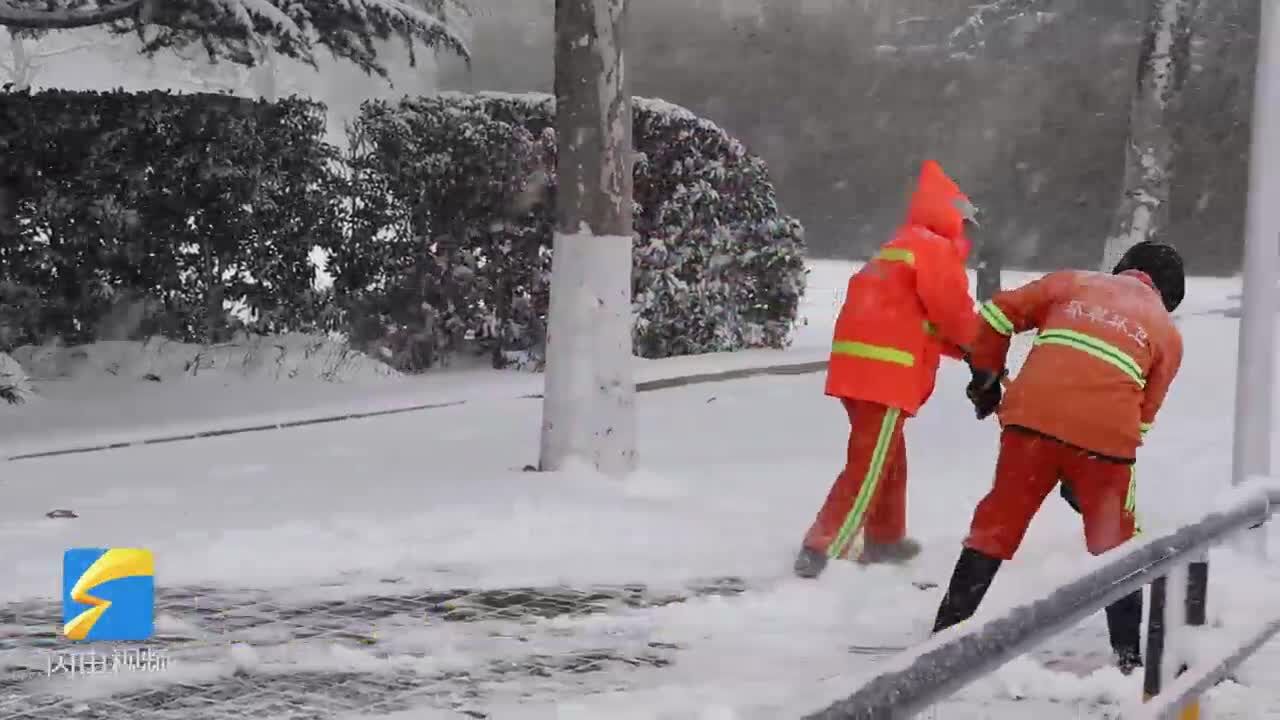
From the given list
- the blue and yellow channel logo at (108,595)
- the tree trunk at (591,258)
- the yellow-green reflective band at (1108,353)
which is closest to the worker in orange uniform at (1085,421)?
the yellow-green reflective band at (1108,353)

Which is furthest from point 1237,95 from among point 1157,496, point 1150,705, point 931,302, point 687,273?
point 1150,705

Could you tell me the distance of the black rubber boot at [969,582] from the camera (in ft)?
17.9

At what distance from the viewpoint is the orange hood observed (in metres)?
6.82

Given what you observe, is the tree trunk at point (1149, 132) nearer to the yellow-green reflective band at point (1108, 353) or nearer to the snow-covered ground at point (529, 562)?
the snow-covered ground at point (529, 562)

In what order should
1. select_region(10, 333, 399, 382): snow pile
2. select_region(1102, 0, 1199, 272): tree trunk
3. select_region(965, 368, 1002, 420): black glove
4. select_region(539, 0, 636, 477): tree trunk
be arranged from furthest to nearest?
1. select_region(1102, 0, 1199, 272): tree trunk
2. select_region(10, 333, 399, 382): snow pile
3. select_region(539, 0, 636, 477): tree trunk
4. select_region(965, 368, 1002, 420): black glove

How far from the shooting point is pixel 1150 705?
3633 mm

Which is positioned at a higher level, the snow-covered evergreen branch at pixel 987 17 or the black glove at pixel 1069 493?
the snow-covered evergreen branch at pixel 987 17

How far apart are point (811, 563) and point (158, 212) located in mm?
8549

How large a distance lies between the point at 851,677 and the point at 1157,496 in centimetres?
752

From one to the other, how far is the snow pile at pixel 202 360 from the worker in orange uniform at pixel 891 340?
782 centimetres

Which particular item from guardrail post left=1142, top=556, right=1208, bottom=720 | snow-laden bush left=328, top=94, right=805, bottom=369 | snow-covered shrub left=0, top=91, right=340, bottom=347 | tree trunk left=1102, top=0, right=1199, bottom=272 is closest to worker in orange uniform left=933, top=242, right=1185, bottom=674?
guardrail post left=1142, top=556, right=1208, bottom=720

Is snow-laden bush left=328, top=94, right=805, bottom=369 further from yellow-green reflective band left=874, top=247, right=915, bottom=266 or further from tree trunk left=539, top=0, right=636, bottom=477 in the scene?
yellow-green reflective band left=874, top=247, right=915, bottom=266

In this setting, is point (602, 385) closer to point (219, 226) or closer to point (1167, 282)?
point (1167, 282)

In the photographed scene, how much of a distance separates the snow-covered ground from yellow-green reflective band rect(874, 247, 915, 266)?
129 cm
